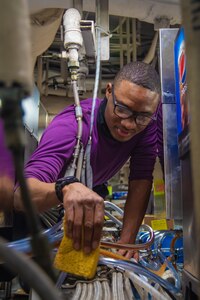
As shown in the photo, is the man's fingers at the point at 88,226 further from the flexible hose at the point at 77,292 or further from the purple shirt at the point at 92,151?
the purple shirt at the point at 92,151

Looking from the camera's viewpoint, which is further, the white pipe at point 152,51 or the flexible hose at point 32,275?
the white pipe at point 152,51

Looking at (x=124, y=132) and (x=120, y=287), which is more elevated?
(x=124, y=132)

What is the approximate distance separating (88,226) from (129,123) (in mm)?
525

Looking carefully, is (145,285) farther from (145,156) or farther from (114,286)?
(145,156)

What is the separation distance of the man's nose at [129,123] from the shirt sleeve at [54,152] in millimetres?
165

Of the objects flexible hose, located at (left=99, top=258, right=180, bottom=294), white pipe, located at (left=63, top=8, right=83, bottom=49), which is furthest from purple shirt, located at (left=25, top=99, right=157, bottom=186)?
flexible hose, located at (left=99, top=258, right=180, bottom=294)

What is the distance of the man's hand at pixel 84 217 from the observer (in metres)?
0.68

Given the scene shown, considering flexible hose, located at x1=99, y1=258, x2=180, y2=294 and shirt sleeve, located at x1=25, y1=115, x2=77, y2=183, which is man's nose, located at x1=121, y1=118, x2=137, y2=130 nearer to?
shirt sleeve, located at x1=25, y1=115, x2=77, y2=183

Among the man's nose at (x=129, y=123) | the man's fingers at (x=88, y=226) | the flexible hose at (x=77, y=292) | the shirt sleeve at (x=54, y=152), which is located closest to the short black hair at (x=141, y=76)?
the man's nose at (x=129, y=123)

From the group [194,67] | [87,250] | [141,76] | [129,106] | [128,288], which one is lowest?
[128,288]

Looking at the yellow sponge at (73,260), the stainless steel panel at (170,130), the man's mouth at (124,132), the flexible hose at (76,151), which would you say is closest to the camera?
the yellow sponge at (73,260)

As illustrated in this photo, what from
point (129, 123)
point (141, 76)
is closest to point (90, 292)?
point (129, 123)

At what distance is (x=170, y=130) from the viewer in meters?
1.00

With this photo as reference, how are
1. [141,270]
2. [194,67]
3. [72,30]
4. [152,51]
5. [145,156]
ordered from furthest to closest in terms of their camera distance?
1. [152,51]
2. [145,156]
3. [72,30]
4. [141,270]
5. [194,67]
